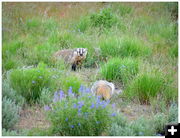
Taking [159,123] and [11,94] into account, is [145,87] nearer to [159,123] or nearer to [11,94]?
[159,123]

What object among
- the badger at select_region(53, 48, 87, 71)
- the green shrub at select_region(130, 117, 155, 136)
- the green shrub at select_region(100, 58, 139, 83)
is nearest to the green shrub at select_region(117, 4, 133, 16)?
the badger at select_region(53, 48, 87, 71)

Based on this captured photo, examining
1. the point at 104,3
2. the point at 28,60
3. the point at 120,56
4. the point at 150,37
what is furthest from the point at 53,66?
the point at 104,3

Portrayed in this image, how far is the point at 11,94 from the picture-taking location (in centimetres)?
480

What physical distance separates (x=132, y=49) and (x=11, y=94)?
2.90m

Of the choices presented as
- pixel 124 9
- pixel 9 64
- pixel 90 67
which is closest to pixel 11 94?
pixel 9 64

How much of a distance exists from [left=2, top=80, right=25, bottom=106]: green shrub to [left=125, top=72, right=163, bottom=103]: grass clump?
1376mm

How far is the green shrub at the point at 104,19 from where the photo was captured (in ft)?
28.2

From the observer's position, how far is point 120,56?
7000 millimetres

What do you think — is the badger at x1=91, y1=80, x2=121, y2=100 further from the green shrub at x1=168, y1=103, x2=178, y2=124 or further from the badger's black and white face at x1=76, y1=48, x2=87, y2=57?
the badger's black and white face at x1=76, y1=48, x2=87, y2=57

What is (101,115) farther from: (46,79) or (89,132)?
(46,79)

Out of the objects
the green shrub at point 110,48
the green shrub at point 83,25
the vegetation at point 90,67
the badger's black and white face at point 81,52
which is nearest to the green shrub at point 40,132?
the vegetation at point 90,67

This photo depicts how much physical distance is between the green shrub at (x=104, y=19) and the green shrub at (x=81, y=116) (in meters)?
4.67

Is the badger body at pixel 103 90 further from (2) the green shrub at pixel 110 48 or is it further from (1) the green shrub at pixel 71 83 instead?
(2) the green shrub at pixel 110 48

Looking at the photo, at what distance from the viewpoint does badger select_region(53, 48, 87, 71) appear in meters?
6.97
